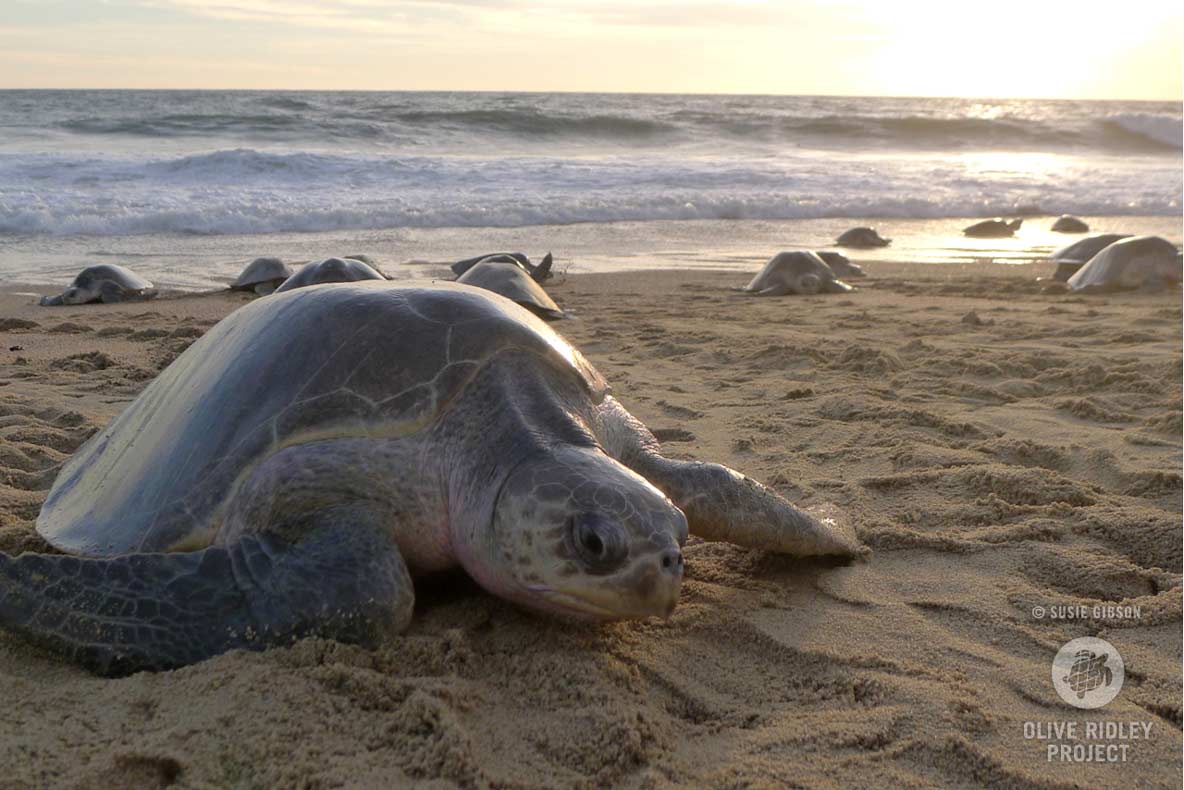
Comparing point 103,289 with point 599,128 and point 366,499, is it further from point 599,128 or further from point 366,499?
point 599,128

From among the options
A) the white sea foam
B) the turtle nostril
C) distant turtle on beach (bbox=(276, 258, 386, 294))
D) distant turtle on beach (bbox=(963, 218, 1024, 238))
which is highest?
the white sea foam

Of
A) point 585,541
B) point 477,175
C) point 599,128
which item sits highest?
point 599,128

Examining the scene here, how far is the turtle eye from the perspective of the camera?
207 centimetres

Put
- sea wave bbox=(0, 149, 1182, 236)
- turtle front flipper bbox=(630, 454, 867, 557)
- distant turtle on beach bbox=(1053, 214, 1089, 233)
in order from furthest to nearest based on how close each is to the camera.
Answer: distant turtle on beach bbox=(1053, 214, 1089, 233) → sea wave bbox=(0, 149, 1182, 236) → turtle front flipper bbox=(630, 454, 867, 557)

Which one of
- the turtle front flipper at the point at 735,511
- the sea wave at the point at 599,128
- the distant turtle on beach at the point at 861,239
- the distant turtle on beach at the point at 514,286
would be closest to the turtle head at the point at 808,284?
the distant turtle on beach at the point at 514,286

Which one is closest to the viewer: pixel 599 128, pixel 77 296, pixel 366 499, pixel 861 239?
pixel 366 499

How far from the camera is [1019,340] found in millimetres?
6512

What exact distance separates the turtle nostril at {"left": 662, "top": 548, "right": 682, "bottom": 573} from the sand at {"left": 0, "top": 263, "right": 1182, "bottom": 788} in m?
0.25

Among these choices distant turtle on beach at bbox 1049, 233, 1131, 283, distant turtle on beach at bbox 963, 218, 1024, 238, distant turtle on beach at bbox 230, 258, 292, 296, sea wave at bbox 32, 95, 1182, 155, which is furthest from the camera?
sea wave at bbox 32, 95, 1182, 155

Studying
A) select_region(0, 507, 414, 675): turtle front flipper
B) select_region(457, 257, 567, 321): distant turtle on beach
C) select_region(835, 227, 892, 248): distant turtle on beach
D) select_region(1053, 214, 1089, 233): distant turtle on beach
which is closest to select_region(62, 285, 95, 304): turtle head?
select_region(457, 257, 567, 321): distant turtle on beach

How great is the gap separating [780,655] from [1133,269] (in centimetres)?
824

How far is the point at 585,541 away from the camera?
6.84 ft

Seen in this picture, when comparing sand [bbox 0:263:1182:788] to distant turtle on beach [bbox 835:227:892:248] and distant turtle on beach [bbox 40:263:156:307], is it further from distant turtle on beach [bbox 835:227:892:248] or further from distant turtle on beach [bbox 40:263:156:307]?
distant turtle on beach [bbox 835:227:892:248]

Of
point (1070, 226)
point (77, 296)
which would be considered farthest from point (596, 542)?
point (1070, 226)
